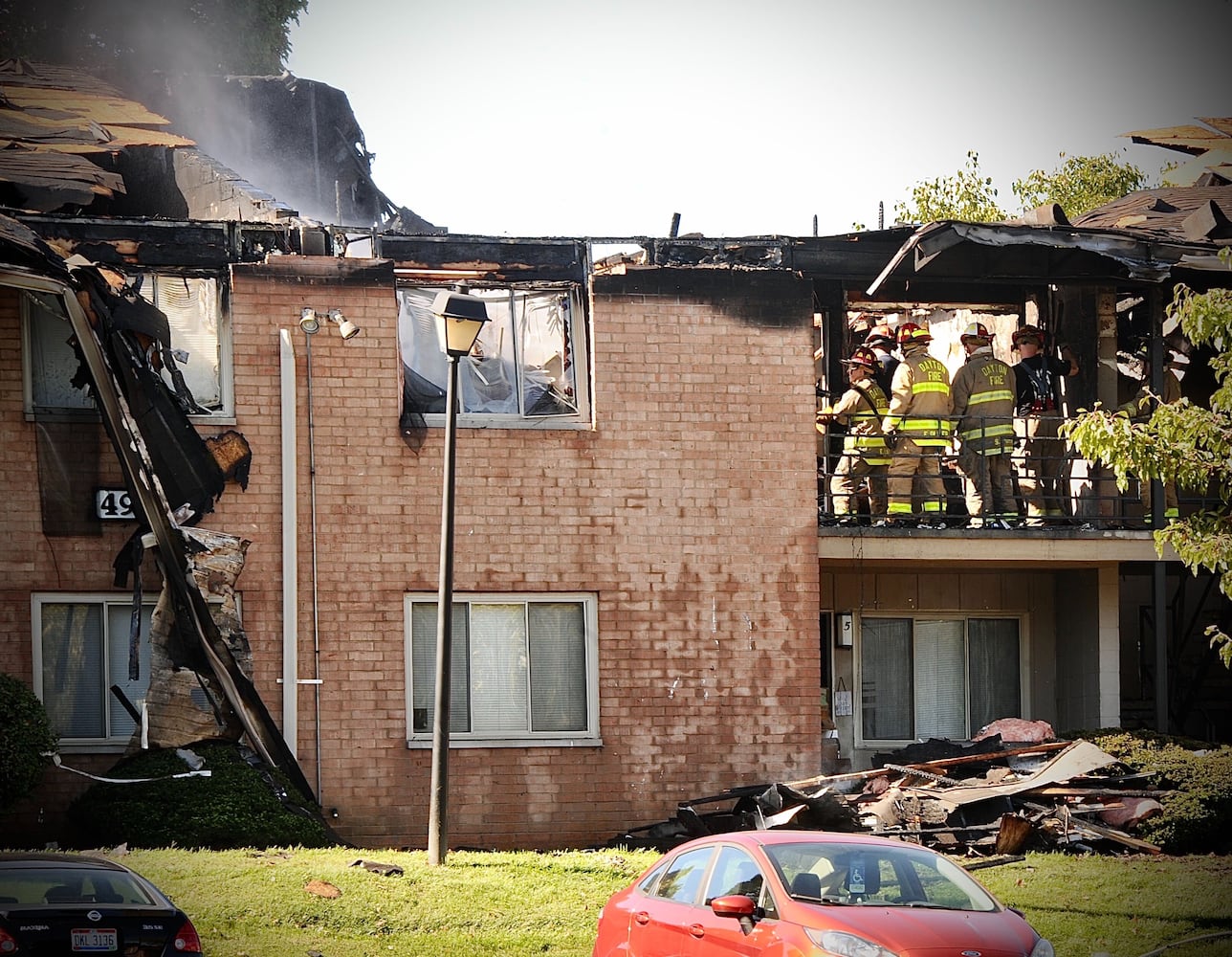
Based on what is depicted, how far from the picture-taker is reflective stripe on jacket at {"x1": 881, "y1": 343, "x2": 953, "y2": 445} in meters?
17.0

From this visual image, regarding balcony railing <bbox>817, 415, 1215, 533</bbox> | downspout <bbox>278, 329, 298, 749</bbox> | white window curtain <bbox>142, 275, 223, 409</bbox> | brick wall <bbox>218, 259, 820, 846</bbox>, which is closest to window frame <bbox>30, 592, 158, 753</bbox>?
brick wall <bbox>218, 259, 820, 846</bbox>

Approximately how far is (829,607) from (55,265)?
9.26 metres

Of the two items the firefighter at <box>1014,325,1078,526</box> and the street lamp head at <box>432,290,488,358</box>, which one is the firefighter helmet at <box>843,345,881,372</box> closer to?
the firefighter at <box>1014,325,1078,526</box>

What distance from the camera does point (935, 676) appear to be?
18547 millimetres

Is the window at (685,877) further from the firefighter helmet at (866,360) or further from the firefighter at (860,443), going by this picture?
the firefighter helmet at (866,360)

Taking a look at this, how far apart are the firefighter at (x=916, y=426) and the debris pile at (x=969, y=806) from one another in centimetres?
296

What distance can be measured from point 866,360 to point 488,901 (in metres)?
8.03

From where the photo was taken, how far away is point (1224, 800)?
14.3 meters

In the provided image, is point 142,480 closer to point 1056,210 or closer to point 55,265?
point 55,265

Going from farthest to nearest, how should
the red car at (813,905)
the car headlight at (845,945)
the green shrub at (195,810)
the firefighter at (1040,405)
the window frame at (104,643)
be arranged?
the firefighter at (1040,405), the window frame at (104,643), the green shrub at (195,810), the red car at (813,905), the car headlight at (845,945)

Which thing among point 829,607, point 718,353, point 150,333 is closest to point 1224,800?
point 829,607

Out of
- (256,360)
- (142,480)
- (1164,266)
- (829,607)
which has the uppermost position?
(1164,266)

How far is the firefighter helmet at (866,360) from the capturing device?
17328 millimetres

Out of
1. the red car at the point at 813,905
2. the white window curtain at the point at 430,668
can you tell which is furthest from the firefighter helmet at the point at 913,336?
the red car at the point at 813,905
